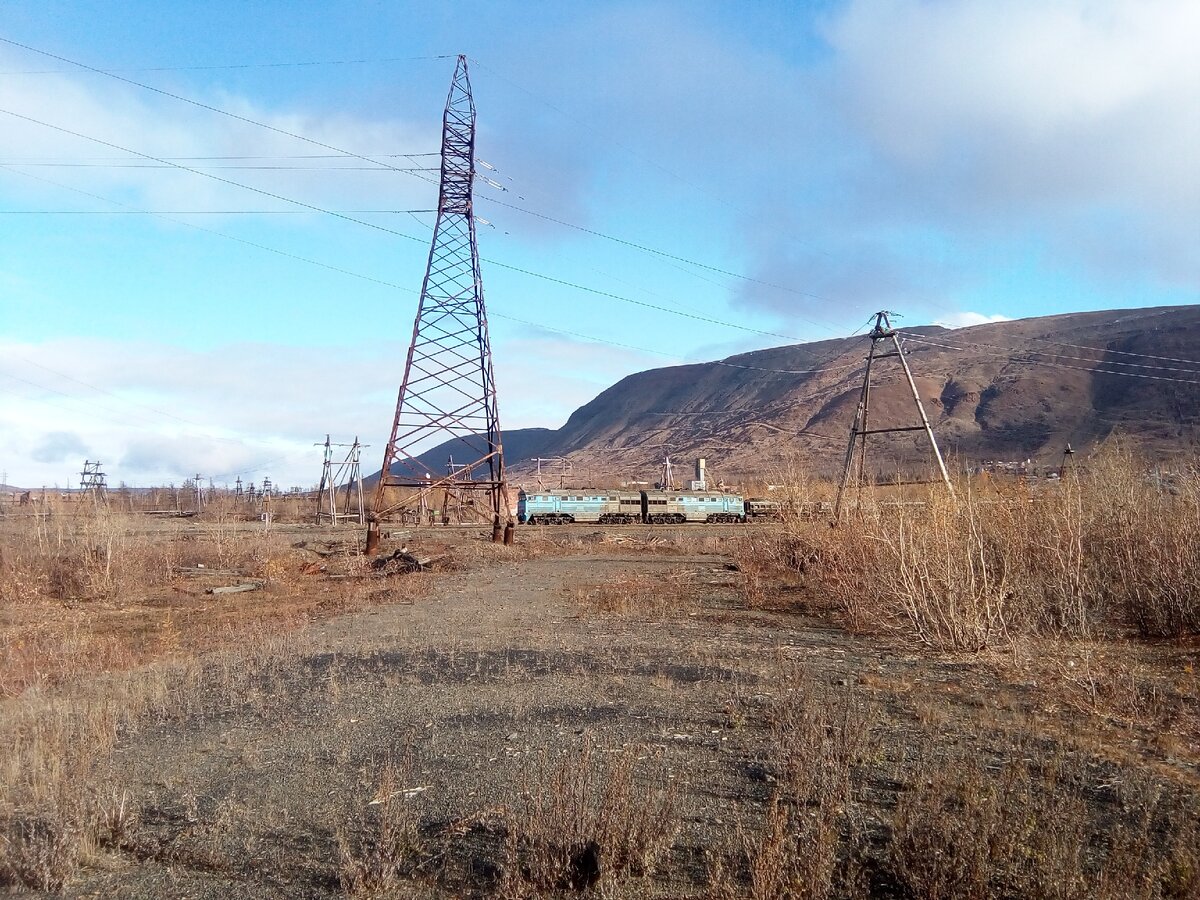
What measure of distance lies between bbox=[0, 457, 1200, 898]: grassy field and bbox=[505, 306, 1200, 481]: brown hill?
75.6m

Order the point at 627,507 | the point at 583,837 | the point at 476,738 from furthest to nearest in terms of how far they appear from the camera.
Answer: the point at 627,507 < the point at 476,738 < the point at 583,837

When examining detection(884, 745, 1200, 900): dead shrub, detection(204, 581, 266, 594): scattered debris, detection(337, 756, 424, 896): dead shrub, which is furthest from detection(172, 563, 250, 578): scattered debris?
detection(884, 745, 1200, 900): dead shrub

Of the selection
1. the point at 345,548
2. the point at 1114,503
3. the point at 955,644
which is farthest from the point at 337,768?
the point at 345,548

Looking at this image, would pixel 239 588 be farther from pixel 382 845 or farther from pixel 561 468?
pixel 561 468

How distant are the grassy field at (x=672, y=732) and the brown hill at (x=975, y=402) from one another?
75.6 m

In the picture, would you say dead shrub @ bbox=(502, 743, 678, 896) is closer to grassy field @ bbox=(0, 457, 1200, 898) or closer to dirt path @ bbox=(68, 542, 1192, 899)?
grassy field @ bbox=(0, 457, 1200, 898)

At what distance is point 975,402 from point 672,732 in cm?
14227

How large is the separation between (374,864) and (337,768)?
2122mm

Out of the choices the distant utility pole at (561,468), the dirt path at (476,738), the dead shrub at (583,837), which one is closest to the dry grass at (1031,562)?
the dirt path at (476,738)

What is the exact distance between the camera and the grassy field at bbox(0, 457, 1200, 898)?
446cm

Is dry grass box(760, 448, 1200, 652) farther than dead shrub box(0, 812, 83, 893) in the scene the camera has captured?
Yes

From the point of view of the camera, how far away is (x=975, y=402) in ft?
447

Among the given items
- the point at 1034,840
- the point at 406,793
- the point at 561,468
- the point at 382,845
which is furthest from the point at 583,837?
the point at 561,468

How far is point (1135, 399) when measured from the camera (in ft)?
377
